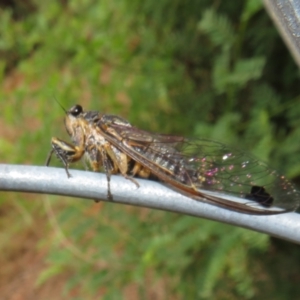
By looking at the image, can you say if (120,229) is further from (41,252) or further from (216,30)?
(41,252)

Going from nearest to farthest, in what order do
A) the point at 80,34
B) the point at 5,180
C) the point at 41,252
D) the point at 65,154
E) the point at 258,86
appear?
the point at 5,180 < the point at 65,154 < the point at 258,86 < the point at 80,34 < the point at 41,252

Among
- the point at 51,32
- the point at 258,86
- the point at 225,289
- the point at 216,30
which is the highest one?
the point at 51,32

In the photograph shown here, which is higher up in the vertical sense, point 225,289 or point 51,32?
point 51,32

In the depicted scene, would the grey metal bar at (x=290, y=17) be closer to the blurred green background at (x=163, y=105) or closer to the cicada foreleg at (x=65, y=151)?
the cicada foreleg at (x=65, y=151)

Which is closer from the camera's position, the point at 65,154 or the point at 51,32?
the point at 65,154

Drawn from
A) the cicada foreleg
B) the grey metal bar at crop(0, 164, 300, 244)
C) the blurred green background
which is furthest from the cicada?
the blurred green background

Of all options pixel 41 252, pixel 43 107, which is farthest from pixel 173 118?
pixel 41 252

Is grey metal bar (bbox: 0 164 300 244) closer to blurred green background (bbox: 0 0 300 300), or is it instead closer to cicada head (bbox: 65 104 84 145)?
cicada head (bbox: 65 104 84 145)
